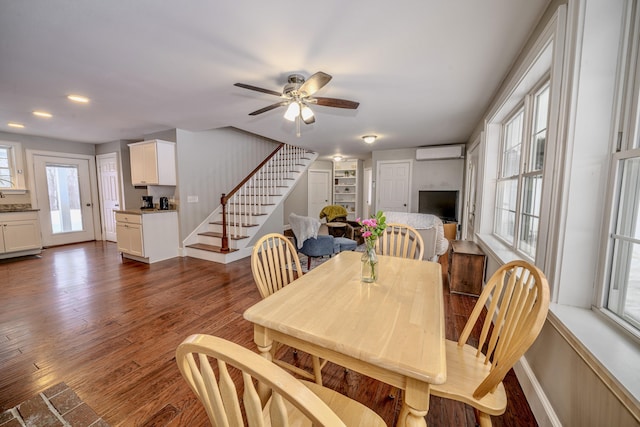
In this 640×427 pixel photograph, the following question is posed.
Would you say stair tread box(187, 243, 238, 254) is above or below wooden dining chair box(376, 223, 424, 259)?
below

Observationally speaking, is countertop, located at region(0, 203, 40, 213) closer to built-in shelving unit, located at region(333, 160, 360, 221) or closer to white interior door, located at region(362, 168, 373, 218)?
built-in shelving unit, located at region(333, 160, 360, 221)

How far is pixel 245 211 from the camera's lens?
4.77 metres

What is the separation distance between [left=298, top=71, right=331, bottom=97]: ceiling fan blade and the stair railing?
8.91ft

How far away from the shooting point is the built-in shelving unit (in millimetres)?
8359

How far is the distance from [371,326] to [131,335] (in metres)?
2.25

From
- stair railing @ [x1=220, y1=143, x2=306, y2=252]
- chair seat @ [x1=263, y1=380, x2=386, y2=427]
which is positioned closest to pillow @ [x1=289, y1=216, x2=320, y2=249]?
stair railing @ [x1=220, y1=143, x2=306, y2=252]

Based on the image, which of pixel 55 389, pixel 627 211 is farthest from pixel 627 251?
pixel 55 389

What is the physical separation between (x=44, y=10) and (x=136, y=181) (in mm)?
3623

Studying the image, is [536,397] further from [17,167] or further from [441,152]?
[17,167]

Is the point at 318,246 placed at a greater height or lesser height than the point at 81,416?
greater

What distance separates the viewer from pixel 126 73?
2314mm

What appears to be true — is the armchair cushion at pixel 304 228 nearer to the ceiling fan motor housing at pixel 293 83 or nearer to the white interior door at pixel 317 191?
the ceiling fan motor housing at pixel 293 83

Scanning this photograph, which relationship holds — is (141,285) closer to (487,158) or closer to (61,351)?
(61,351)

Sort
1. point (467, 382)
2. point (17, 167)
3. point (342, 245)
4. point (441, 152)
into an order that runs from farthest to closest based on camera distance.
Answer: point (441, 152)
point (17, 167)
point (342, 245)
point (467, 382)
